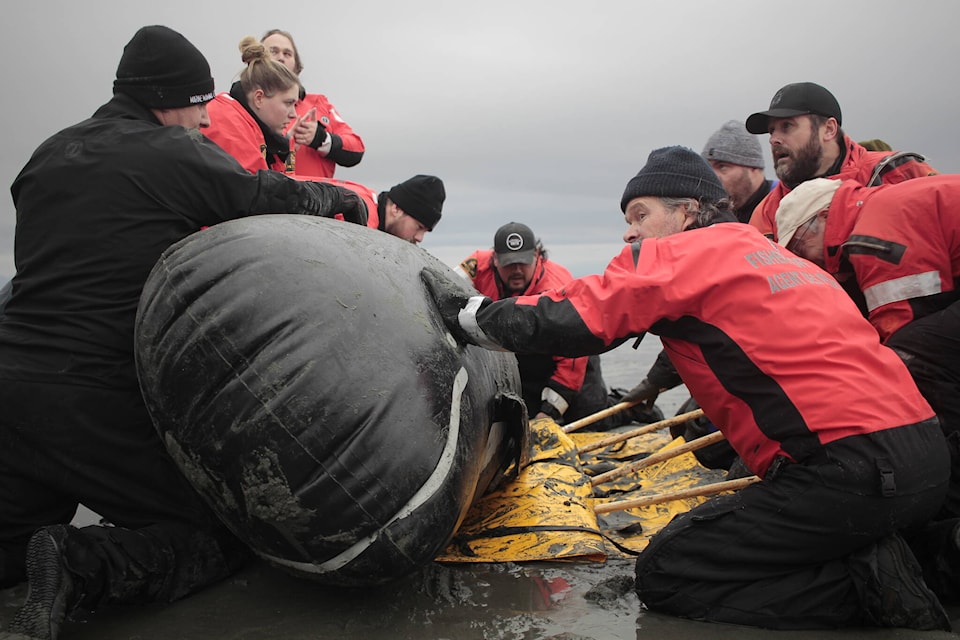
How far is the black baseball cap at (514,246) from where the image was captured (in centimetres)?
605

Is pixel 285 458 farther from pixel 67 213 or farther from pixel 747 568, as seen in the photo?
pixel 747 568

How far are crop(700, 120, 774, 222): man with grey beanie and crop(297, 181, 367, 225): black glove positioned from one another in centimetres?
323

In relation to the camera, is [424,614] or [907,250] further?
[907,250]

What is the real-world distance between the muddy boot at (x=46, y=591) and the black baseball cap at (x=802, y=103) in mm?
4120

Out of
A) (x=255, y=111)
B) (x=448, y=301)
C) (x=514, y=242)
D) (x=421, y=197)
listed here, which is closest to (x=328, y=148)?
(x=421, y=197)

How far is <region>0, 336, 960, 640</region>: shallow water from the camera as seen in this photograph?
2.48 metres

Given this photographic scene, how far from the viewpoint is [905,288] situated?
3223 millimetres

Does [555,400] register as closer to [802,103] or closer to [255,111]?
[802,103]

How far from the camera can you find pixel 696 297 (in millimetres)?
2574

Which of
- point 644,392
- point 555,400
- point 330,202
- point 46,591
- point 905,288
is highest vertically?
point 330,202

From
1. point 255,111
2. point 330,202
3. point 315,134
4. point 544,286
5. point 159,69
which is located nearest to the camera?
point 159,69

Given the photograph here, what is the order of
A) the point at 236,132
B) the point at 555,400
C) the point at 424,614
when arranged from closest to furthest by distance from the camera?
the point at 424,614 → the point at 236,132 → the point at 555,400

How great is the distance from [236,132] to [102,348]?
1599 mm

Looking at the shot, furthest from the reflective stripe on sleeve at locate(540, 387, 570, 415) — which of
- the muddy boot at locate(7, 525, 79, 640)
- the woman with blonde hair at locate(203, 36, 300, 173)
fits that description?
the muddy boot at locate(7, 525, 79, 640)
